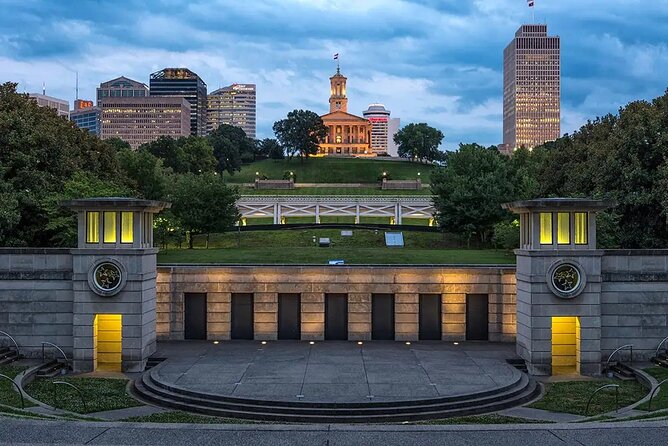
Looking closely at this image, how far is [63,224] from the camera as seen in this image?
1660 inches

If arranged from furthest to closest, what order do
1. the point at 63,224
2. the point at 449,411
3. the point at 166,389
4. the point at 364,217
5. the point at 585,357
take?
the point at 364,217
the point at 63,224
the point at 585,357
the point at 166,389
the point at 449,411

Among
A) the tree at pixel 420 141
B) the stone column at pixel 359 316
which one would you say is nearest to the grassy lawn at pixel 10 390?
the stone column at pixel 359 316

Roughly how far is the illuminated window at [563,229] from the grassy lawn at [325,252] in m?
13.8

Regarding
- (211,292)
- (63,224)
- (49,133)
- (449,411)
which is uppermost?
(49,133)

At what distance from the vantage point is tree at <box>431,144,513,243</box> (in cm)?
5988

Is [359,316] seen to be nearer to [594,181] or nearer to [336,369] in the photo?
[336,369]

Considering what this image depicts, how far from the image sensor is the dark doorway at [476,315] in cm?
3475

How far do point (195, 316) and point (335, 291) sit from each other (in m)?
7.36

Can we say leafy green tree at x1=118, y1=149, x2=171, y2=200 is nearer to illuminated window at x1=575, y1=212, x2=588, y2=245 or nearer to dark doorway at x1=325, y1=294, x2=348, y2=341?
dark doorway at x1=325, y1=294, x2=348, y2=341

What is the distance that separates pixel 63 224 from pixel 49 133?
10.4 metres

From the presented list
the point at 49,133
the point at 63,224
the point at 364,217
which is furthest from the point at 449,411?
the point at 364,217

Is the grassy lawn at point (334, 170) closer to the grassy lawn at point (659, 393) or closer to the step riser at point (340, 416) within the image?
the grassy lawn at point (659, 393)

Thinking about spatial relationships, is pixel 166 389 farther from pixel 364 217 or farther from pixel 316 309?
Result: pixel 364 217

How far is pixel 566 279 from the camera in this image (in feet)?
94.6
